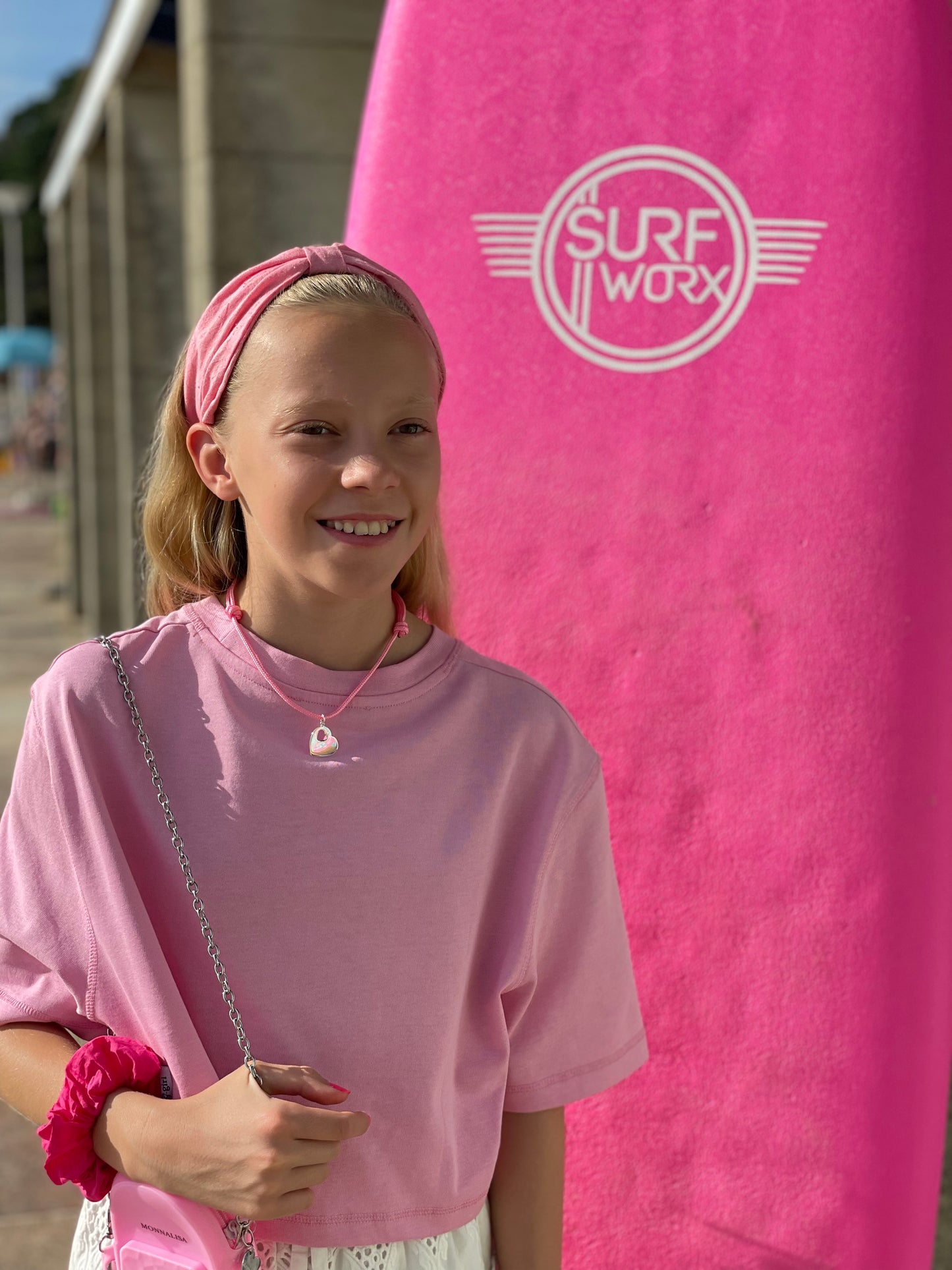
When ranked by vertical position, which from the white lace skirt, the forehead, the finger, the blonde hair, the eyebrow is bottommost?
the white lace skirt

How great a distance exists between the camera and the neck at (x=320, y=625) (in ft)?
4.06

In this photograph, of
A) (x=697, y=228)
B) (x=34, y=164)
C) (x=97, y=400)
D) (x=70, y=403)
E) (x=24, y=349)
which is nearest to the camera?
(x=697, y=228)

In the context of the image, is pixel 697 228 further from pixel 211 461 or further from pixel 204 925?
pixel 204 925

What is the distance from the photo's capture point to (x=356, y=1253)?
1.21 m

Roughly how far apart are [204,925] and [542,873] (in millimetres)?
318

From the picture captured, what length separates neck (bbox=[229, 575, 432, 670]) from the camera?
48.7 inches

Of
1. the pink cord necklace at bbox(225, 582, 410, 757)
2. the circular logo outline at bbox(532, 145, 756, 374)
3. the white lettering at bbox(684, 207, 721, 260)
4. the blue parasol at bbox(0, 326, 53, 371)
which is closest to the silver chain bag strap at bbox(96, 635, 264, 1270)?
the pink cord necklace at bbox(225, 582, 410, 757)

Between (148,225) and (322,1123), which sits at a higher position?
(148,225)

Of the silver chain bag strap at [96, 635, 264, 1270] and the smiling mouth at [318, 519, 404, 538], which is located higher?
the smiling mouth at [318, 519, 404, 538]

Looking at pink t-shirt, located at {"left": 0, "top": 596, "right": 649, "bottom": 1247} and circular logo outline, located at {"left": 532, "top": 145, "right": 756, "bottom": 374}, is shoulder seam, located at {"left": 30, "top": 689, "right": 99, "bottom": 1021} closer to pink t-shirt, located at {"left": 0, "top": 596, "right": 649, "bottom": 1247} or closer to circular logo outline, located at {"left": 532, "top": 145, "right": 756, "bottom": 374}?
pink t-shirt, located at {"left": 0, "top": 596, "right": 649, "bottom": 1247}

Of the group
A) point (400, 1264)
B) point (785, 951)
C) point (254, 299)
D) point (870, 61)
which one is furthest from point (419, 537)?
point (870, 61)

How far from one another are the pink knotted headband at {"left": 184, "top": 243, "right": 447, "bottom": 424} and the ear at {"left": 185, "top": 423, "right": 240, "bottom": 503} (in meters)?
0.02

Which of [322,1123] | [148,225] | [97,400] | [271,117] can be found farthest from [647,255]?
[97,400]

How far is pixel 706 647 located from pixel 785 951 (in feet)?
1.28
